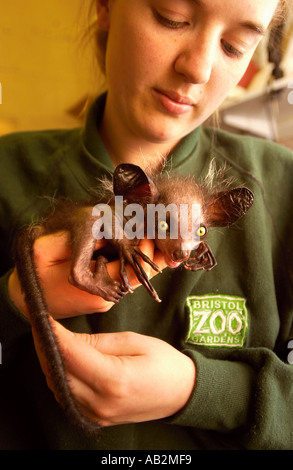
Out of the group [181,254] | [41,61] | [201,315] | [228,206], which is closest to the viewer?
[181,254]

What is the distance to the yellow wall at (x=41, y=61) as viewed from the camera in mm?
1256

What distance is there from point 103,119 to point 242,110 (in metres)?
0.88

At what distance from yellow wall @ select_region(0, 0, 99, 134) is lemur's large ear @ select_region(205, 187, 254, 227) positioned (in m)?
0.85

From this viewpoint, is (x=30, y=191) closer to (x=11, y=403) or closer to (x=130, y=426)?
(x=11, y=403)

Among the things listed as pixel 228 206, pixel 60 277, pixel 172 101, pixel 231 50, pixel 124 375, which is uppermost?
pixel 231 50

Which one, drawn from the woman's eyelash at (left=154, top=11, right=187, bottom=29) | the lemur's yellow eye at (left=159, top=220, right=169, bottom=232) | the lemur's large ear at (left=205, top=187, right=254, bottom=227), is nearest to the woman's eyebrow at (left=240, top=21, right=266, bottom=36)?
the woman's eyelash at (left=154, top=11, right=187, bottom=29)

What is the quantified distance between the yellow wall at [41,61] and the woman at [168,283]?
0.63 ft

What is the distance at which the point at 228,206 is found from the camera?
2.72ft

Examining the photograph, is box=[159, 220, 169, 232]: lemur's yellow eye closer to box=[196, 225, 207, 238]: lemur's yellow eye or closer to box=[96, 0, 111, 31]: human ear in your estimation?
box=[196, 225, 207, 238]: lemur's yellow eye

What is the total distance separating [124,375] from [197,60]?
695 millimetres

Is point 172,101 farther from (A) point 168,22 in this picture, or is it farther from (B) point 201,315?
(B) point 201,315

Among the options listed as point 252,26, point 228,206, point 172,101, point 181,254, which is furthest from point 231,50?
point 181,254

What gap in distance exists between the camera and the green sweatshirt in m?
1.01

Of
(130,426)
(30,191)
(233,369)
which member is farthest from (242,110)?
(130,426)
